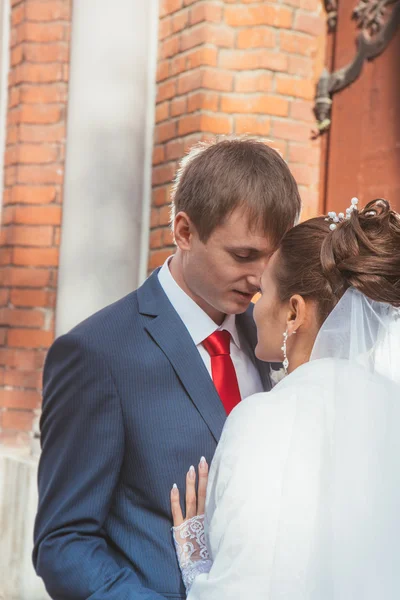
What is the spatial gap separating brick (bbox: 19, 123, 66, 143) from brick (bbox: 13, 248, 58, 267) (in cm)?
61

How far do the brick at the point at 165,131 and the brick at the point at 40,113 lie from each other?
25.7 inches

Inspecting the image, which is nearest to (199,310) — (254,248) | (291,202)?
(254,248)

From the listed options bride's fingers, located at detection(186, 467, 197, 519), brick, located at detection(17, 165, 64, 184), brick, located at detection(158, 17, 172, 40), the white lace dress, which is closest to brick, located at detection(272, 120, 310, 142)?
brick, located at detection(158, 17, 172, 40)

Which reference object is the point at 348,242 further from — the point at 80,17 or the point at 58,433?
the point at 80,17

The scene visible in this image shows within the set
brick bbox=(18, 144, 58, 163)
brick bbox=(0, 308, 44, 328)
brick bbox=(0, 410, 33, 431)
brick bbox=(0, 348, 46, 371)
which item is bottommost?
brick bbox=(0, 410, 33, 431)

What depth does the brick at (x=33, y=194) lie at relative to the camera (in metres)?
4.71

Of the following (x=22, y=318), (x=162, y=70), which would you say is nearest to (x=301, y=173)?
(x=162, y=70)

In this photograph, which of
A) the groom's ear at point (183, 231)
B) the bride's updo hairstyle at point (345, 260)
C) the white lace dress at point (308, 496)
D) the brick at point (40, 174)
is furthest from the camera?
the brick at point (40, 174)

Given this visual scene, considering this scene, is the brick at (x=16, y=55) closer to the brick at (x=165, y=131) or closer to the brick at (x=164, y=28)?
the brick at (x=164, y=28)

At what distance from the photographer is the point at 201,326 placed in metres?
2.35

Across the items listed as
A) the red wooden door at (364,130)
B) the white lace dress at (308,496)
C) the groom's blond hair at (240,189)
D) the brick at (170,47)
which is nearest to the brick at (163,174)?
the brick at (170,47)

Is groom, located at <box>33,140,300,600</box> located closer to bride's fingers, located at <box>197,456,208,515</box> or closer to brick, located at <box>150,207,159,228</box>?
bride's fingers, located at <box>197,456,208,515</box>

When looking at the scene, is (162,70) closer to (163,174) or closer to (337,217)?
(163,174)

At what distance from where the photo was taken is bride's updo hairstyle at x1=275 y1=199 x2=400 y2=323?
5.97ft
